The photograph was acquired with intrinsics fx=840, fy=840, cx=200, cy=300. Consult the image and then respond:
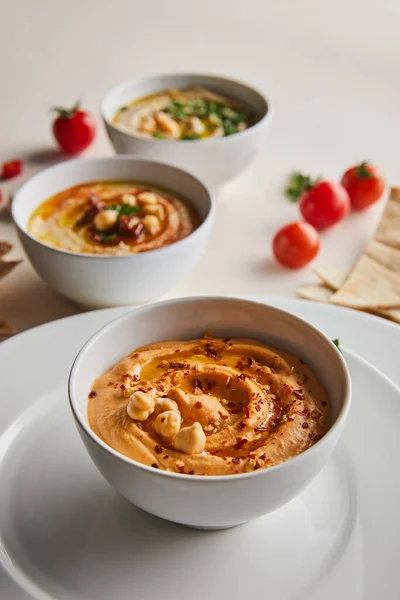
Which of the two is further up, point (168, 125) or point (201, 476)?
point (201, 476)

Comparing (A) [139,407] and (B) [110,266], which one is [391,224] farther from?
(A) [139,407]

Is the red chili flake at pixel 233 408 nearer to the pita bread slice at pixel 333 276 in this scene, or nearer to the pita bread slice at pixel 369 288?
the pita bread slice at pixel 369 288

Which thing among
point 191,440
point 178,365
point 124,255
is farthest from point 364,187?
point 191,440

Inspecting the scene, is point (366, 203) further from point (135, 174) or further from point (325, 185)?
point (135, 174)

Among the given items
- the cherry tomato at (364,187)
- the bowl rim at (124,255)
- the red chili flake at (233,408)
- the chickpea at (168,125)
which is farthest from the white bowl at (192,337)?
the chickpea at (168,125)

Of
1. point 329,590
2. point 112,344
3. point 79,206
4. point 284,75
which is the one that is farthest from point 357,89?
point 329,590

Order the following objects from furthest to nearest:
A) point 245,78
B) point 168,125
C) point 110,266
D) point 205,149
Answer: point 245,78, point 168,125, point 205,149, point 110,266

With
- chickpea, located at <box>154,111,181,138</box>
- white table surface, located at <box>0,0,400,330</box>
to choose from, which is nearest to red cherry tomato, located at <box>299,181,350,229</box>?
white table surface, located at <box>0,0,400,330</box>
